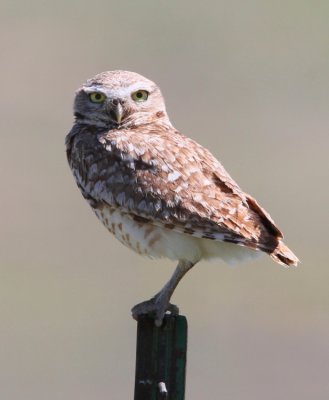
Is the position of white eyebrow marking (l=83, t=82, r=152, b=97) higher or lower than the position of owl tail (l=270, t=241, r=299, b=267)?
higher

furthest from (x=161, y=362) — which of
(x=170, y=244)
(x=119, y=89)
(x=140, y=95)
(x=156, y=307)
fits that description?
(x=140, y=95)

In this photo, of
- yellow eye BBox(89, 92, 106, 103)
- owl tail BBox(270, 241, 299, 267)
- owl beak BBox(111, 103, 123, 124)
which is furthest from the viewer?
yellow eye BBox(89, 92, 106, 103)

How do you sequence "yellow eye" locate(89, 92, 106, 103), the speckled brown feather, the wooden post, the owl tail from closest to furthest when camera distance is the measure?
the wooden post, the owl tail, the speckled brown feather, "yellow eye" locate(89, 92, 106, 103)

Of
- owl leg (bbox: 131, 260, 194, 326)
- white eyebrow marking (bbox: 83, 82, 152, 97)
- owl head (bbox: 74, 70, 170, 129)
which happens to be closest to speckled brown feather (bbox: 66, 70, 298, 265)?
owl head (bbox: 74, 70, 170, 129)

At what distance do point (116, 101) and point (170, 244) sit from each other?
4.02 feet

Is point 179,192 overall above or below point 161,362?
above

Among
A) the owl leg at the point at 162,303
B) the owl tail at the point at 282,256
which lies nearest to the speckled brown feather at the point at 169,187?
the owl tail at the point at 282,256

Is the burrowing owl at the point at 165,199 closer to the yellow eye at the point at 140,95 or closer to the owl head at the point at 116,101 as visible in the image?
the owl head at the point at 116,101

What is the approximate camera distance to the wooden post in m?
6.88

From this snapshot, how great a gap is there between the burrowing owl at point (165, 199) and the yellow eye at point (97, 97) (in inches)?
3.4

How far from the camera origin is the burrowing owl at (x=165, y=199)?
8.33 m

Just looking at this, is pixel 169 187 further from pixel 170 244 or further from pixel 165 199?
pixel 170 244

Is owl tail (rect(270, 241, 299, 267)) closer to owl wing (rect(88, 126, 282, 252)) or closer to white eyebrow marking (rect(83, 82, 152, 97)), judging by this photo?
owl wing (rect(88, 126, 282, 252))

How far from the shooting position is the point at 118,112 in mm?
9352
